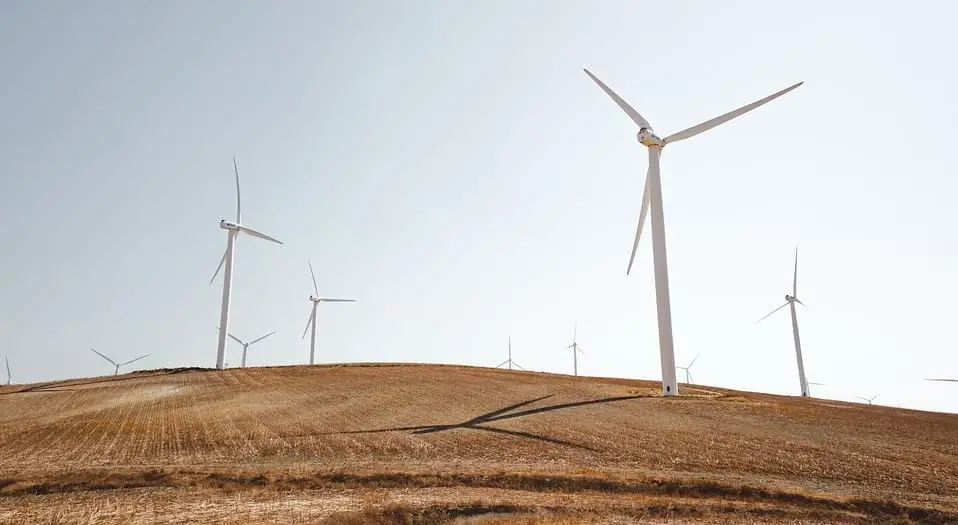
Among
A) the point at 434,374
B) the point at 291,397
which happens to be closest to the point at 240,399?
the point at 291,397

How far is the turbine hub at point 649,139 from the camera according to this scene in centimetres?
4375

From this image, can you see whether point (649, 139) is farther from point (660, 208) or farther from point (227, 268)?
point (227, 268)

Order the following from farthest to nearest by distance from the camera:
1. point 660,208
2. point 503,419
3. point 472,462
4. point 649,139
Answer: point 649,139 → point 660,208 → point 503,419 → point 472,462

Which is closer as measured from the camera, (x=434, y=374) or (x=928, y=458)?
(x=928, y=458)

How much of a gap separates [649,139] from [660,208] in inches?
239

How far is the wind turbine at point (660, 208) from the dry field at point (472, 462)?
4.78 meters

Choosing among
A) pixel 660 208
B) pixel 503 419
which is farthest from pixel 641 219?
pixel 503 419

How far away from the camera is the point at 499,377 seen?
2046 inches

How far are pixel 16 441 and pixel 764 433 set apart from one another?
30431 millimetres

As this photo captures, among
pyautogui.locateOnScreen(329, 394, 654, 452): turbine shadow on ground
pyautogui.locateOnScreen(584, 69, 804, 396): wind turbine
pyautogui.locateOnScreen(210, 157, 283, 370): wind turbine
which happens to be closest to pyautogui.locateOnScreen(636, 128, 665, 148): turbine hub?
pyautogui.locateOnScreen(584, 69, 804, 396): wind turbine

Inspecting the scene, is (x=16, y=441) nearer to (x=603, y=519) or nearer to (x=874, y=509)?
(x=603, y=519)

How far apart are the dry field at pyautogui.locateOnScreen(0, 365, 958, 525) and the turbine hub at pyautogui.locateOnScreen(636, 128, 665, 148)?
19480 mm

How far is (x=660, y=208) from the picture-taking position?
41.1 m

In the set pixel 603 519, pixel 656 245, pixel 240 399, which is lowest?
pixel 603 519
